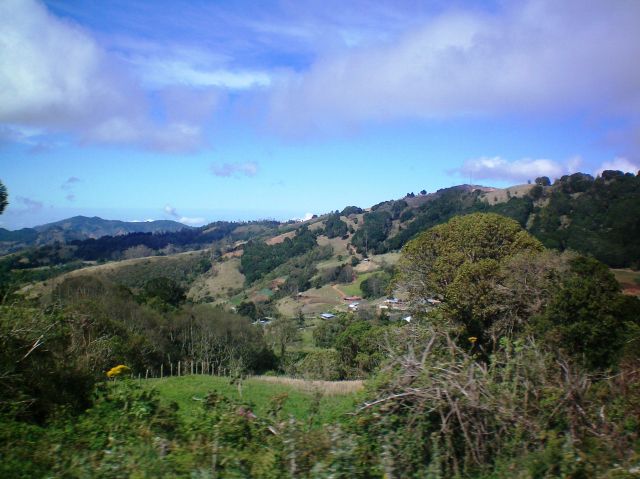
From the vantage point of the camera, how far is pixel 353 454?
4.01m

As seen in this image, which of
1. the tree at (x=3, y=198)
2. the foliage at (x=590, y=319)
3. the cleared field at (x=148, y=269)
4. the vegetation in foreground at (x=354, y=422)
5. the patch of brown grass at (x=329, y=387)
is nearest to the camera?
the vegetation in foreground at (x=354, y=422)

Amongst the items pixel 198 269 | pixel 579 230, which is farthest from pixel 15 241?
pixel 579 230

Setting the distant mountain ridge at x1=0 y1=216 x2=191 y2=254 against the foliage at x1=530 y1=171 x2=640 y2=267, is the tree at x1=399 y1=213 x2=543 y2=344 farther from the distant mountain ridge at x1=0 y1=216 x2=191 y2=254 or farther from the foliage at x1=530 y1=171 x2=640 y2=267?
the distant mountain ridge at x1=0 y1=216 x2=191 y2=254

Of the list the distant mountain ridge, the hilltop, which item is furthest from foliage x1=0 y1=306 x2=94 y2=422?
the distant mountain ridge

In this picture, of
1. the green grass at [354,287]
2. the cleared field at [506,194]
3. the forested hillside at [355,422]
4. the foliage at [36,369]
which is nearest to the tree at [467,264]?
the forested hillside at [355,422]

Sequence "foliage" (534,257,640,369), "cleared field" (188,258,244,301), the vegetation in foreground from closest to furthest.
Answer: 1. the vegetation in foreground
2. "foliage" (534,257,640,369)
3. "cleared field" (188,258,244,301)

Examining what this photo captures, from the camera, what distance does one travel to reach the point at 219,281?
90188 millimetres

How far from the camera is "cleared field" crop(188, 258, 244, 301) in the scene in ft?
272

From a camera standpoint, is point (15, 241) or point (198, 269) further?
point (15, 241)

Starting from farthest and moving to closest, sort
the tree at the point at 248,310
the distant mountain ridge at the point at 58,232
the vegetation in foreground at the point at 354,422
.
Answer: the distant mountain ridge at the point at 58,232 → the tree at the point at 248,310 → the vegetation in foreground at the point at 354,422

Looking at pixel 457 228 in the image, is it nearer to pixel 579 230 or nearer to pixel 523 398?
pixel 523 398

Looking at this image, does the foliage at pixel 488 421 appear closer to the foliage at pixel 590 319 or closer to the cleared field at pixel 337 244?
the foliage at pixel 590 319

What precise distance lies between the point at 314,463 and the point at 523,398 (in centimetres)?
260

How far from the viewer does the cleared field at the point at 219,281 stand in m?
82.9
